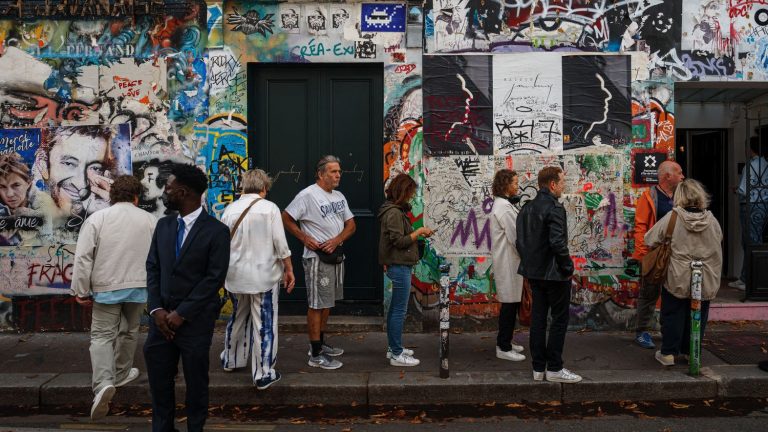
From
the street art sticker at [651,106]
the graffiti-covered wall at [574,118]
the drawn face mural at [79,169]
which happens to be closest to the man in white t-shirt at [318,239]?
the graffiti-covered wall at [574,118]

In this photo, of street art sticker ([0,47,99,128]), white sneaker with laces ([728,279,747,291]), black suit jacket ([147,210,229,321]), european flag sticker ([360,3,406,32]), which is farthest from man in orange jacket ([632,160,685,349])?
street art sticker ([0,47,99,128])

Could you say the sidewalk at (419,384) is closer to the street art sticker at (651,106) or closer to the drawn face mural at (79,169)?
the drawn face mural at (79,169)

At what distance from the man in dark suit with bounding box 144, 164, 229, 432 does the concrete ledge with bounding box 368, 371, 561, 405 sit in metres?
1.91

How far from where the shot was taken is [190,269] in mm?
4410

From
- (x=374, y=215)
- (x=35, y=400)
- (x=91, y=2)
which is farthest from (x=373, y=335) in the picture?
(x=91, y=2)

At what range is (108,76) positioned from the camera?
808 centimetres

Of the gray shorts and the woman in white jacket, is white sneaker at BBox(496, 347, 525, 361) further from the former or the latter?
the woman in white jacket

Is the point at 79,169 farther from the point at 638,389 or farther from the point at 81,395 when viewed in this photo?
the point at 638,389

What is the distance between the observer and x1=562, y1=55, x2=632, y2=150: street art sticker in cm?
812

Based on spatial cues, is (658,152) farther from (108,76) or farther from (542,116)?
(108,76)

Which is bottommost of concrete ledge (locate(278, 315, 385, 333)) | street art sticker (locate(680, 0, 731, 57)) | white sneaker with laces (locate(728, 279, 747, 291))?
concrete ledge (locate(278, 315, 385, 333))

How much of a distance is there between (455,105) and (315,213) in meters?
2.47

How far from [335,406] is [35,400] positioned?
2635 millimetres

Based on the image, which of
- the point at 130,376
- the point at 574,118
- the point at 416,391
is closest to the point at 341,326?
the point at 416,391
